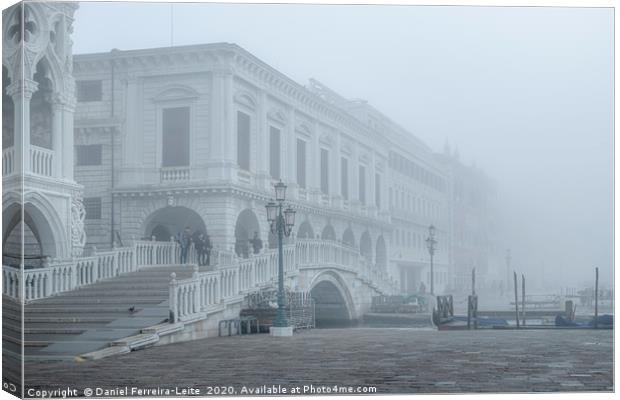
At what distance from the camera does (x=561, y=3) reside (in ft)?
44.1

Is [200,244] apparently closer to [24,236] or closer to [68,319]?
[68,319]

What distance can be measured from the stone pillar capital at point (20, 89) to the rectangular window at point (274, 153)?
3.52 m

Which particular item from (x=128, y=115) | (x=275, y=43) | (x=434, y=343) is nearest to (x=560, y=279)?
(x=434, y=343)

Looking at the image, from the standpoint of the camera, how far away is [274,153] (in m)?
15.0

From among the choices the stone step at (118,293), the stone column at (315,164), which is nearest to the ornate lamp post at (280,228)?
the stone column at (315,164)

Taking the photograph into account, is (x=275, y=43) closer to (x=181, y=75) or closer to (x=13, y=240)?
(x=181, y=75)

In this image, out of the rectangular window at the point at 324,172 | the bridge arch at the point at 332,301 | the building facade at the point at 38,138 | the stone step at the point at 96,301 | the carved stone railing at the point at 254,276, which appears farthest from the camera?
the bridge arch at the point at 332,301

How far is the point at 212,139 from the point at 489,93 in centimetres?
393

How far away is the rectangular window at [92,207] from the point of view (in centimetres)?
1342

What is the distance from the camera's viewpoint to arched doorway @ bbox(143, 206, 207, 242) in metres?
13.9

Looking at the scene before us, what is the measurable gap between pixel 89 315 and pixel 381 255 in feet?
16.7

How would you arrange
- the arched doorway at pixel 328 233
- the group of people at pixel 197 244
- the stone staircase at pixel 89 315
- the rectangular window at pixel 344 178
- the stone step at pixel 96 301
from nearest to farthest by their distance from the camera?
the stone staircase at pixel 89 315 → the stone step at pixel 96 301 → the group of people at pixel 197 244 → the rectangular window at pixel 344 178 → the arched doorway at pixel 328 233

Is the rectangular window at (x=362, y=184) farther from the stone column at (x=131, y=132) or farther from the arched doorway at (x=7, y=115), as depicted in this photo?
the arched doorway at (x=7, y=115)

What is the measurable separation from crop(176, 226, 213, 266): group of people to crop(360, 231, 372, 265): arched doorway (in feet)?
8.75
